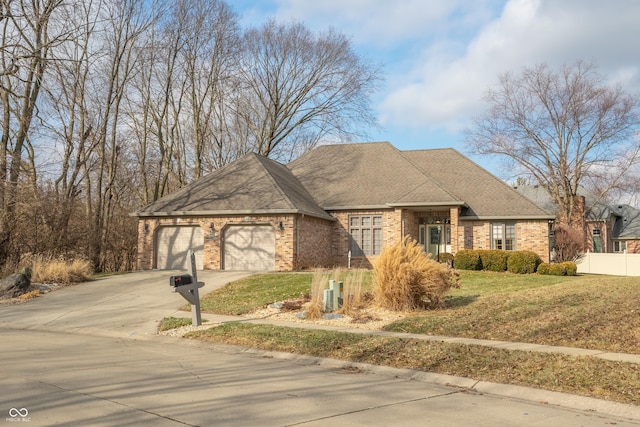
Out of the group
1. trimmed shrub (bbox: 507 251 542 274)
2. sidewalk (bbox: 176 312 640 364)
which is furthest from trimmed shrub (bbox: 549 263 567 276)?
sidewalk (bbox: 176 312 640 364)

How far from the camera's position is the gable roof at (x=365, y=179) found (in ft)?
89.1

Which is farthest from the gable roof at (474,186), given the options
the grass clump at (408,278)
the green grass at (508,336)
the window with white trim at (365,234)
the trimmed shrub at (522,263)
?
the grass clump at (408,278)

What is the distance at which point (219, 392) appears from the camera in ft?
22.1

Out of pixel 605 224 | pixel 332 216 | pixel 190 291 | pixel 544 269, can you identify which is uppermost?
pixel 605 224

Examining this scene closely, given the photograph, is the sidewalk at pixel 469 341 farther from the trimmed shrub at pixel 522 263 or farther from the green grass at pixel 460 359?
the trimmed shrub at pixel 522 263

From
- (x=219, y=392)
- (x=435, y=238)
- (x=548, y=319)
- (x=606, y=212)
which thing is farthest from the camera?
(x=606, y=212)

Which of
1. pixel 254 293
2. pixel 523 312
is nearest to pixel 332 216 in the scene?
pixel 254 293

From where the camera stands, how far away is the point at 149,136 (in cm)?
4091

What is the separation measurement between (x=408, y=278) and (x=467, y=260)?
12.8 meters

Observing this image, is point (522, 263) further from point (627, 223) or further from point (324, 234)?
point (627, 223)

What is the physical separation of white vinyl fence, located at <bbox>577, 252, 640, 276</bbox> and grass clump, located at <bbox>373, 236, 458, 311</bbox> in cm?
2138

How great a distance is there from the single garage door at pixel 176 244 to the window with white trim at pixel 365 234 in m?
7.67

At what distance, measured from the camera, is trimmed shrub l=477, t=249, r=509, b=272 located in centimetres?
2434

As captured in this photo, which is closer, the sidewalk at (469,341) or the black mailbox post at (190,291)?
the sidewalk at (469,341)
